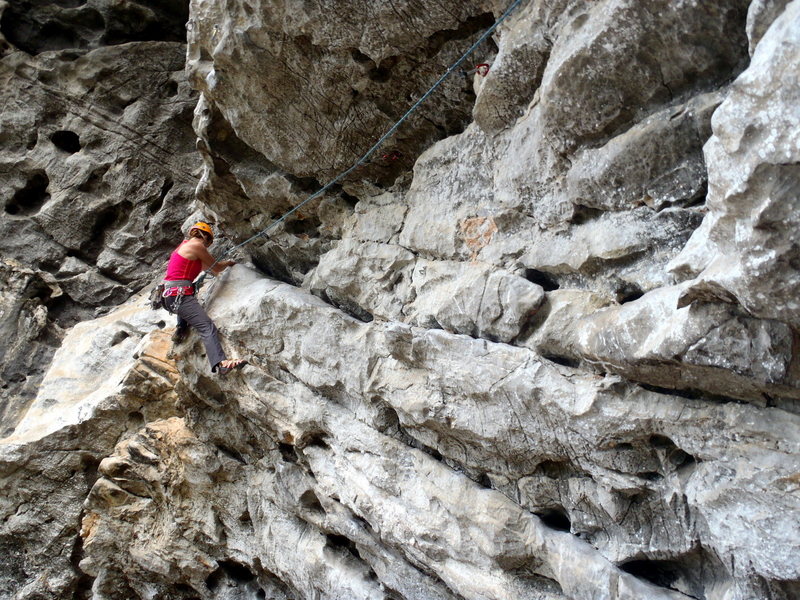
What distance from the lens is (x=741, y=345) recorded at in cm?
329

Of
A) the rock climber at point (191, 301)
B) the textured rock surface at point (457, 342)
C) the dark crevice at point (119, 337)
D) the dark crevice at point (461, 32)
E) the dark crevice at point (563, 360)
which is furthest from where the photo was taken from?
the dark crevice at point (119, 337)

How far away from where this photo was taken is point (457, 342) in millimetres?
5043

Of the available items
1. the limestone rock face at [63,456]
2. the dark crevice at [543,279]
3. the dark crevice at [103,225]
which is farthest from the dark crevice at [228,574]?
the dark crevice at [103,225]

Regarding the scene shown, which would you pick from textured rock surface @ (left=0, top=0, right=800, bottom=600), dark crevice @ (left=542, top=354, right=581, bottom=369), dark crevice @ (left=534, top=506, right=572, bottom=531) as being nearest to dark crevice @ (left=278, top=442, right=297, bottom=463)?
textured rock surface @ (left=0, top=0, right=800, bottom=600)

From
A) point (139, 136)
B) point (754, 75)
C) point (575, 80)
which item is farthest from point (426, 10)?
point (139, 136)

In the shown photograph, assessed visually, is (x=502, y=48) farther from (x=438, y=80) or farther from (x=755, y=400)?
(x=755, y=400)

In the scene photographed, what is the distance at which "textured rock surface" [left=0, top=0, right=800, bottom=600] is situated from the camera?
3434mm

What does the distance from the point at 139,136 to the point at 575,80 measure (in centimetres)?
853

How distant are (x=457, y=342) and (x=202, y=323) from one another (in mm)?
3229

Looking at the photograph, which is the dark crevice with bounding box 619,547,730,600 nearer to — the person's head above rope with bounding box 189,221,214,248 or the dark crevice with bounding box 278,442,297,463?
the dark crevice with bounding box 278,442,297,463

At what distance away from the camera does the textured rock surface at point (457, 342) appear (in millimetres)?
3434

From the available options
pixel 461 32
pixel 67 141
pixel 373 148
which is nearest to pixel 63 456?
pixel 373 148

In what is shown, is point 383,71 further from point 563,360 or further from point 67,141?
point 67,141

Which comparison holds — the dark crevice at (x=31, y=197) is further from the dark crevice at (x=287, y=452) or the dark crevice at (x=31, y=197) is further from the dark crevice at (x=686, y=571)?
the dark crevice at (x=686, y=571)
